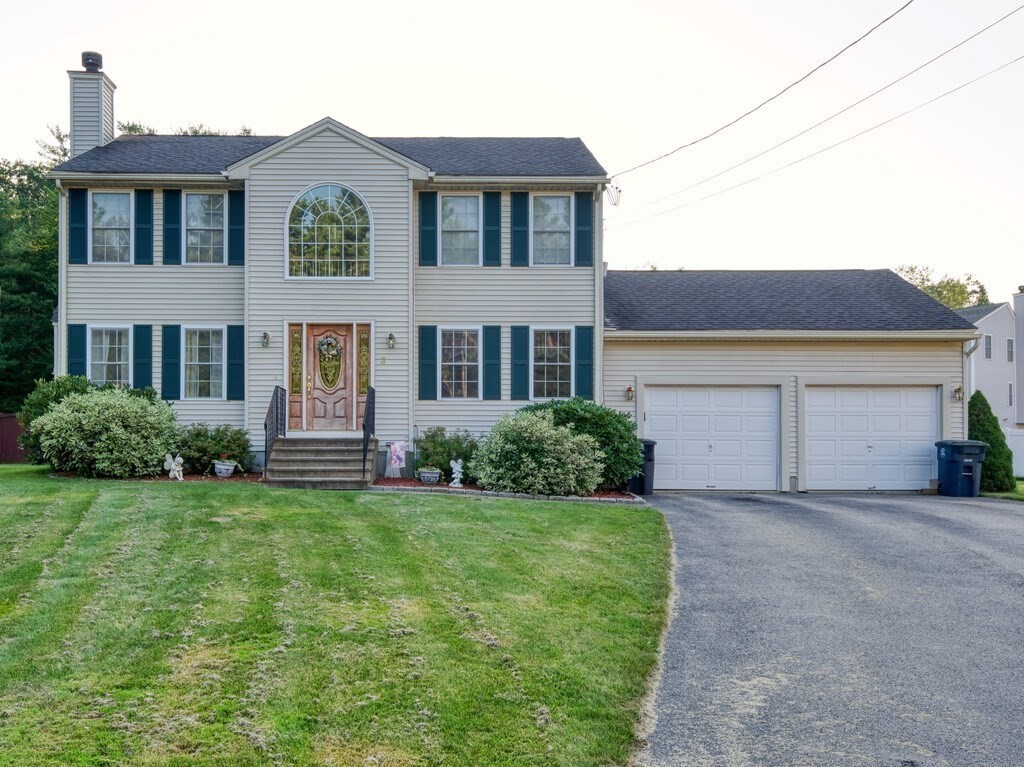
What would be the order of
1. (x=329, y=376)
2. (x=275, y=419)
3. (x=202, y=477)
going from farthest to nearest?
(x=329, y=376), (x=275, y=419), (x=202, y=477)

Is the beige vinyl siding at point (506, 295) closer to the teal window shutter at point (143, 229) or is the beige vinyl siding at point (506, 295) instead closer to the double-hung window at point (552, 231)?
the double-hung window at point (552, 231)

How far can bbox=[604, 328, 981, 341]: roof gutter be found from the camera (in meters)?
16.0

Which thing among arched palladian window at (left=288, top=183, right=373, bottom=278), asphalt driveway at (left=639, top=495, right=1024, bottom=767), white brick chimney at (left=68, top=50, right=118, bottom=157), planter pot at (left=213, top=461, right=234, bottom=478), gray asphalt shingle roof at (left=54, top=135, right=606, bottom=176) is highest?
white brick chimney at (left=68, top=50, right=118, bottom=157)

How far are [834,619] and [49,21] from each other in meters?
15.4

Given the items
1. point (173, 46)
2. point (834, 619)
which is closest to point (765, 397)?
point (834, 619)

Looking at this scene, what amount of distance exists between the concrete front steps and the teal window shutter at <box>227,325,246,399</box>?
173 centimetres

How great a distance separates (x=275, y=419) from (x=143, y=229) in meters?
4.55

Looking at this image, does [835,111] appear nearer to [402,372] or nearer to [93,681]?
[402,372]

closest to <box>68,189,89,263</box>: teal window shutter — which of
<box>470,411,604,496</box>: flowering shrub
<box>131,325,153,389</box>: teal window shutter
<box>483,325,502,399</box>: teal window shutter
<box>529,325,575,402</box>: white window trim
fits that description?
<box>131,325,153,389</box>: teal window shutter

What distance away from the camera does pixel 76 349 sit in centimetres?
1532

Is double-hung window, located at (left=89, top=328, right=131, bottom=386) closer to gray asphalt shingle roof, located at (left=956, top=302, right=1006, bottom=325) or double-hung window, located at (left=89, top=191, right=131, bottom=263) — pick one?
double-hung window, located at (left=89, top=191, right=131, bottom=263)

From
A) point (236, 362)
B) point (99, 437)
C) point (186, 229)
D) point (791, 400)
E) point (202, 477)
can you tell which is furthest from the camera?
point (791, 400)

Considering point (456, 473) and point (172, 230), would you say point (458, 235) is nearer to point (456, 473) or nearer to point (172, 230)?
point (456, 473)

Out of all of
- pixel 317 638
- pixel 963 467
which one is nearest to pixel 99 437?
pixel 317 638
